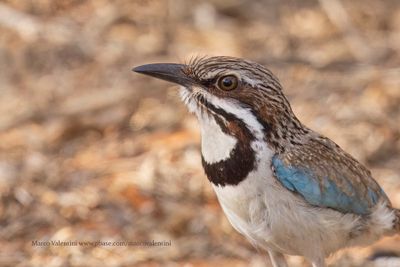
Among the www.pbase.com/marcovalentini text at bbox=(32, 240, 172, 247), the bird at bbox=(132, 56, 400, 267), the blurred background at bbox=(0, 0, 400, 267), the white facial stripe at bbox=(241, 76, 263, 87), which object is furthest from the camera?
the blurred background at bbox=(0, 0, 400, 267)

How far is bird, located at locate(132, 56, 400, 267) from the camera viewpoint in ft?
22.1

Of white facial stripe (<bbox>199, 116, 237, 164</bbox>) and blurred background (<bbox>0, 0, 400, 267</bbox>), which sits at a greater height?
blurred background (<bbox>0, 0, 400, 267</bbox>)

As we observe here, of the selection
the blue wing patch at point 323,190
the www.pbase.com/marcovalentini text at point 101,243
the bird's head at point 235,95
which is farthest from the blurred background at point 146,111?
the blue wing patch at point 323,190

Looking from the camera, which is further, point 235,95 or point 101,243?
point 101,243

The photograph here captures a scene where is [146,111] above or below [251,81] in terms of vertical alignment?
above

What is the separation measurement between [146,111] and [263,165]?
16.9 feet

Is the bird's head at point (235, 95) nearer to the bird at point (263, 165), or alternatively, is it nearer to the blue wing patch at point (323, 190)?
the bird at point (263, 165)

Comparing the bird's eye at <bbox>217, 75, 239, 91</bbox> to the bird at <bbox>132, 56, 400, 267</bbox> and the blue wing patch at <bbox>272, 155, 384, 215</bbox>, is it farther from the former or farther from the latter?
the blue wing patch at <bbox>272, 155, 384, 215</bbox>

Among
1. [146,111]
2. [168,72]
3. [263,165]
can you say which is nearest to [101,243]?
[168,72]

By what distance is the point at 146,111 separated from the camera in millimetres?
11773

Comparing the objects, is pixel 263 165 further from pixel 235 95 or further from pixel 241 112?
pixel 235 95

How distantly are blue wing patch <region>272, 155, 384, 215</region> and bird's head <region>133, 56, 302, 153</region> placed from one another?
245 mm

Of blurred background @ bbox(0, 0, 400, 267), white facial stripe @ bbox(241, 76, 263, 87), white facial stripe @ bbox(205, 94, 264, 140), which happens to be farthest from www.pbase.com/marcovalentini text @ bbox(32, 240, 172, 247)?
white facial stripe @ bbox(241, 76, 263, 87)

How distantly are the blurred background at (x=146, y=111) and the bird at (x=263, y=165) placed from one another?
78cm
